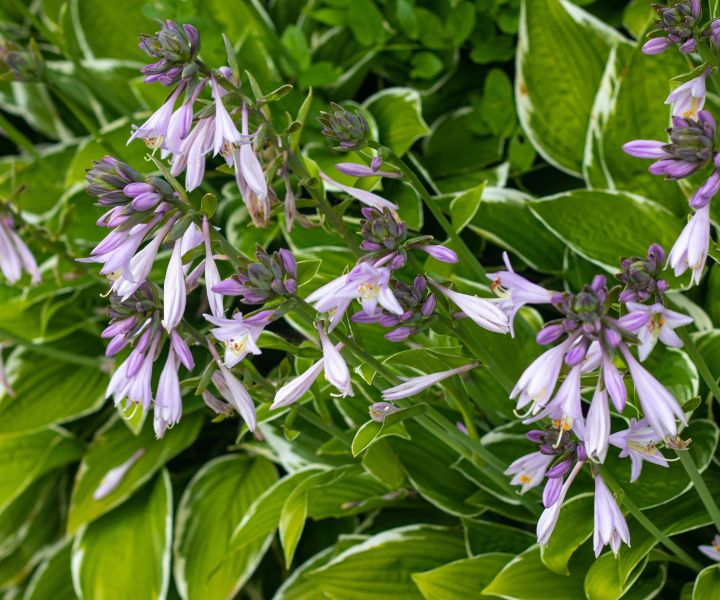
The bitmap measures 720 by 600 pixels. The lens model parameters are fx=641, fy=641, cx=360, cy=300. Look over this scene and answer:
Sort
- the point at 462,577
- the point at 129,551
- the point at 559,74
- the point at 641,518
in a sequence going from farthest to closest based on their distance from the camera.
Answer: the point at 129,551 < the point at 559,74 < the point at 462,577 < the point at 641,518

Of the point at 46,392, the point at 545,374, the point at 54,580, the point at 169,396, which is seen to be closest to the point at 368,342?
the point at 169,396

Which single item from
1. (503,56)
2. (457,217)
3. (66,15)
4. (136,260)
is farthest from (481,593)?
(66,15)

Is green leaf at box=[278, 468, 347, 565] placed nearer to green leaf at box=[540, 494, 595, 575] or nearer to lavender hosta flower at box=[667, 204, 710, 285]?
green leaf at box=[540, 494, 595, 575]

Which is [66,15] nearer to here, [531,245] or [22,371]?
[22,371]

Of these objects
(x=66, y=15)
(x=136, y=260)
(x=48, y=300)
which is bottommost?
(x=48, y=300)

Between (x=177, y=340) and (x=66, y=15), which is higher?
(x=66, y=15)

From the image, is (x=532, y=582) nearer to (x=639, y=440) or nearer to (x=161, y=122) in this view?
(x=639, y=440)

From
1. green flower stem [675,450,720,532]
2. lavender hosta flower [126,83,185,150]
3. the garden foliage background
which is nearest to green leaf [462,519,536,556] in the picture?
the garden foliage background

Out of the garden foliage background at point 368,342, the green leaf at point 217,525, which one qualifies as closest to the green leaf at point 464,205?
the garden foliage background at point 368,342

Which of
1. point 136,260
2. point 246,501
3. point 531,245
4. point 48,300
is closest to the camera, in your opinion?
point 136,260
